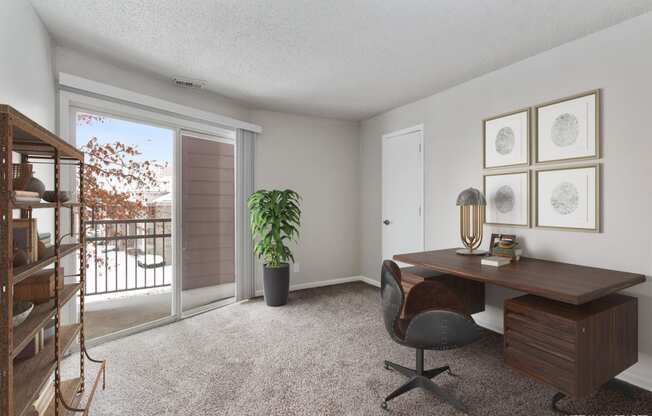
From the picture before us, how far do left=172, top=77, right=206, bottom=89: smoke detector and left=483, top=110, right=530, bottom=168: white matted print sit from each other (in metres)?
2.85

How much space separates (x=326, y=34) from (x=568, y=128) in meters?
1.98

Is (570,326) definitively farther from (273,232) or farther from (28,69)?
(28,69)

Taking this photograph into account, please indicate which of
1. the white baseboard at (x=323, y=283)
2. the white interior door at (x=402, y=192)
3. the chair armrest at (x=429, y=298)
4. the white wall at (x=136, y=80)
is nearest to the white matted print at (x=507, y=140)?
the white interior door at (x=402, y=192)

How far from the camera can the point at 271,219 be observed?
3.70 m

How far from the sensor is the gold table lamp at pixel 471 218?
2.73m

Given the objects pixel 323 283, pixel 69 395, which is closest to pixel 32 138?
pixel 69 395

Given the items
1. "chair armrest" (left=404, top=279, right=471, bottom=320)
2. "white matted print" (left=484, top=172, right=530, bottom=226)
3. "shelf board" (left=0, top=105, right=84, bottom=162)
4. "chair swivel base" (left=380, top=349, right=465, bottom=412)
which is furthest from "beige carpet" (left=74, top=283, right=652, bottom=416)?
"shelf board" (left=0, top=105, right=84, bottom=162)

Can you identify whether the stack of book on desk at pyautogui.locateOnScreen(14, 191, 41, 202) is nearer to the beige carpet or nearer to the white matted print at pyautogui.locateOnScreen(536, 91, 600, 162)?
the beige carpet

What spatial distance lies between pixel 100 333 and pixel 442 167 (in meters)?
3.73

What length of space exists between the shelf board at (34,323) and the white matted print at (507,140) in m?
3.31

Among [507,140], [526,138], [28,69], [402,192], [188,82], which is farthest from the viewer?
[402,192]

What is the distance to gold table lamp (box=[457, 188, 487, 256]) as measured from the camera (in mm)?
2734

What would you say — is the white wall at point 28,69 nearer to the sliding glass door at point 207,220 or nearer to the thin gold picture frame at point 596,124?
the sliding glass door at point 207,220

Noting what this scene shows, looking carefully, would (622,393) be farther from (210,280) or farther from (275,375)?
(210,280)
